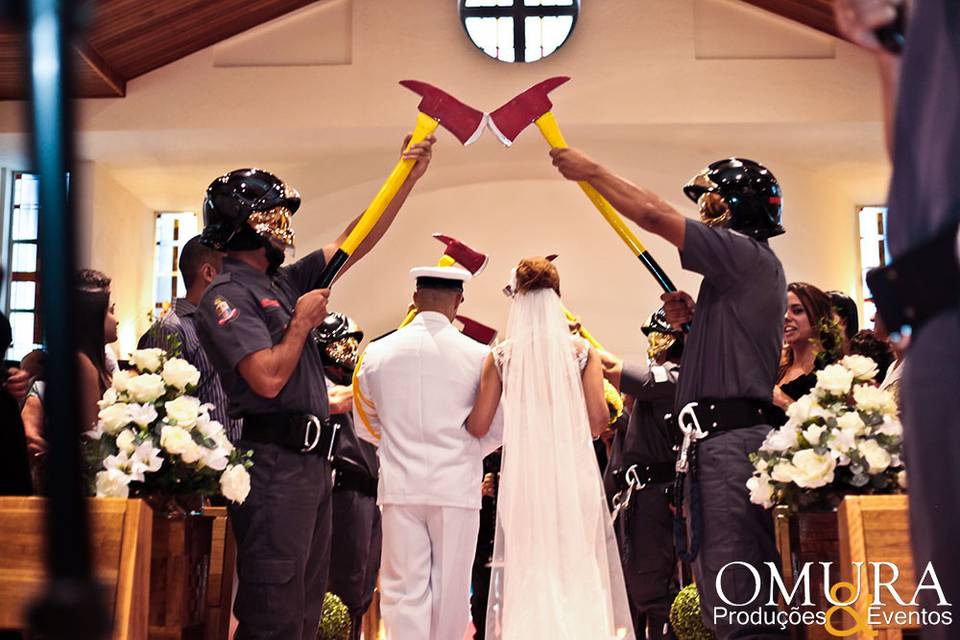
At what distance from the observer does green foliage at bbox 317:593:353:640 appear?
5.30m

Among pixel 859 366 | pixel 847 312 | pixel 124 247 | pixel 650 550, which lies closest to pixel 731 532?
pixel 859 366

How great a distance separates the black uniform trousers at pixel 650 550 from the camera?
5.98m

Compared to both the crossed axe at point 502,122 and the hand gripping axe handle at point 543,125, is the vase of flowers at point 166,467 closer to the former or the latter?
the crossed axe at point 502,122

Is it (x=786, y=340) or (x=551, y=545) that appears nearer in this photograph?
(x=551, y=545)

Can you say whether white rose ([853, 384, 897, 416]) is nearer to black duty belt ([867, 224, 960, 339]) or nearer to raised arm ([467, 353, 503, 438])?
raised arm ([467, 353, 503, 438])

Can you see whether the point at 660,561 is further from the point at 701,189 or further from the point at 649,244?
the point at 649,244

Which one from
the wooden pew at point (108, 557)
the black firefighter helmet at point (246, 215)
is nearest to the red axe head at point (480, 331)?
the black firefighter helmet at point (246, 215)

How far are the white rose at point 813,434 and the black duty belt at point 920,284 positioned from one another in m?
2.41

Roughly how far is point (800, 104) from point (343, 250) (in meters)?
7.38

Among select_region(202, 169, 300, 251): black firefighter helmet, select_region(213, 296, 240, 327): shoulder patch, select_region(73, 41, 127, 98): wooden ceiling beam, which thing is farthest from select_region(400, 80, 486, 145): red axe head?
select_region(73, 41, 127, 98): wooden ceiling beam

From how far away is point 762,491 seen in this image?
3.65 metres

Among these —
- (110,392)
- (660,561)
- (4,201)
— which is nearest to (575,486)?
(660,561)

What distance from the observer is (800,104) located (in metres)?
10.6

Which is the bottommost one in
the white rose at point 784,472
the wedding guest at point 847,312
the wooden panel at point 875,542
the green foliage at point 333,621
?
the green foliage at point 333,621
